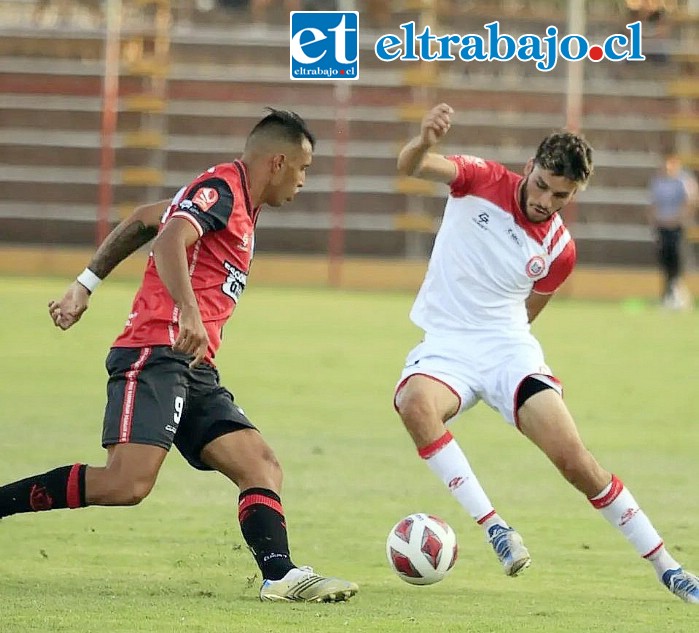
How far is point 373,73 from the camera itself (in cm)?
2886

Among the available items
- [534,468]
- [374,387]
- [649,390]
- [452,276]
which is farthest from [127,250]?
[649,390]

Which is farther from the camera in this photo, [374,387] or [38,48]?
[38,48]

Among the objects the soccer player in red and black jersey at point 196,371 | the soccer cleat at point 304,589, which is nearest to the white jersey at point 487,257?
the soccer player in red and black jersey at point 196,371

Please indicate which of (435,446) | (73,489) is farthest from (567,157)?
(73,489)

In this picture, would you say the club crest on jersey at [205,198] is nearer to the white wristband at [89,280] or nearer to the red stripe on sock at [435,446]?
the white wristband at [89,280]

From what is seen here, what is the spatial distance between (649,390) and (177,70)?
53.2 feet

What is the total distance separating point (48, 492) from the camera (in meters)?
6.28

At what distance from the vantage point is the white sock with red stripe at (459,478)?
22.6 ft

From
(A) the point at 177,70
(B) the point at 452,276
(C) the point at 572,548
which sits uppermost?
(A) the point at 177,70

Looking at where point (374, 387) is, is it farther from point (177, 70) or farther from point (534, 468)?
point (177, 70)

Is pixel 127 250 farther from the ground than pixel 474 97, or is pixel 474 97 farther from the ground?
pixel 474 97

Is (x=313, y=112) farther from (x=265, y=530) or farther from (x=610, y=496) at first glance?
(x=265, y=530)

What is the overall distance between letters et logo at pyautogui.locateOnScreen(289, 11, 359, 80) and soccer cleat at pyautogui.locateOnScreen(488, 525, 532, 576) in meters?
7.65

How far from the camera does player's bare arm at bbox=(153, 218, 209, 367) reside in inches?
231
